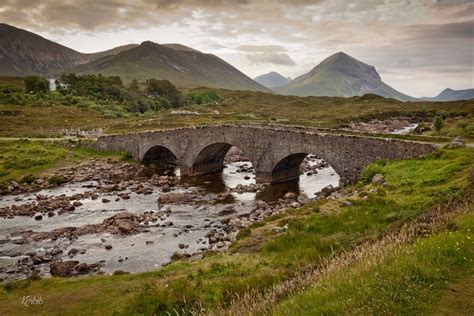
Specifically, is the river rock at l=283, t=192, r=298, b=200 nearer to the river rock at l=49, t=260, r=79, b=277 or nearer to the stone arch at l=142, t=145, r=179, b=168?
the river rock at l=49, t=260, r=79, b=277

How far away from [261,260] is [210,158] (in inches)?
1388

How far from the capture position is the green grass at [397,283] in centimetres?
819

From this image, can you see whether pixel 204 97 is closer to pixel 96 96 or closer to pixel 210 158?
pixel 96 96

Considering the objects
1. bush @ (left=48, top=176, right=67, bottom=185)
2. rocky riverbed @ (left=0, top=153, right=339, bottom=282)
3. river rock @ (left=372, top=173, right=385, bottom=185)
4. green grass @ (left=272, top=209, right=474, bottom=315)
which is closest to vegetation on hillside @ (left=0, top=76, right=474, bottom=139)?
rocky riverbed @ (left=0, top=153, right=339, bottom=282)

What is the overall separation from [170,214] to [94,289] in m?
16.4

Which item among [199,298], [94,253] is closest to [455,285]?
[199,298]

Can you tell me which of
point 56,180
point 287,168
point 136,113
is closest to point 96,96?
point 136,113

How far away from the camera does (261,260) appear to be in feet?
57.8

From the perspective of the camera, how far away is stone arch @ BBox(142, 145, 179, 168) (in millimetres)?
57156

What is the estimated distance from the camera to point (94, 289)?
56.6 feet

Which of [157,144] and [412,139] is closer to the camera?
[412,139]

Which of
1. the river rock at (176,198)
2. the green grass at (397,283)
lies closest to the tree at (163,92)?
the river rock at (176,198)

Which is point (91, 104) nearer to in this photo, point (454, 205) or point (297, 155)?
point (297, 155)

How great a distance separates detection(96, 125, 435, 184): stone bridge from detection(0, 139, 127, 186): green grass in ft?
12.2
